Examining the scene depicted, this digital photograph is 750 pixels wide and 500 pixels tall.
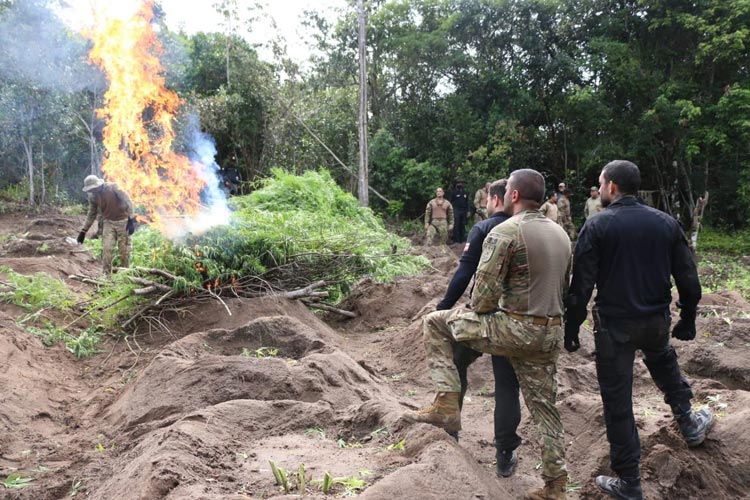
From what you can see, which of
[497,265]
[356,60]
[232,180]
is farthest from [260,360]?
[356,60]

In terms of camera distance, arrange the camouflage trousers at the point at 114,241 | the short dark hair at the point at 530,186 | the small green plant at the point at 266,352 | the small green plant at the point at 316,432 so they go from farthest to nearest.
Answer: the camouflage trousers at the point at 114,241
the small green plant at the point at 266,352
the small green plant at the point at 316,432
the short dark hair at the point at 530,186

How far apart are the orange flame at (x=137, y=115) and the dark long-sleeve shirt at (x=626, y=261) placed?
287 inches

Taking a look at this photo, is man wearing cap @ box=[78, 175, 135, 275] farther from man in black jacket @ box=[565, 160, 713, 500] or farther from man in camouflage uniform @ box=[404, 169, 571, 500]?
man in black jacket @ box=[565, 160, 713, 500]

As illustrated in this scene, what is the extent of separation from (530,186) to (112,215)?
355 inches

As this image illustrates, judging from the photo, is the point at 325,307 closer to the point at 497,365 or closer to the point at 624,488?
the point at 497,365

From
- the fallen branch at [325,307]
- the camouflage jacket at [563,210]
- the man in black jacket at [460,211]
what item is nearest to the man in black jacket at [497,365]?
the fallen branch at [325,307]

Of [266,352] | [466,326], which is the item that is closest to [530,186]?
[466,326]

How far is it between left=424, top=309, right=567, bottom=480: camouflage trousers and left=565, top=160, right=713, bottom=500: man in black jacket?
0.38m

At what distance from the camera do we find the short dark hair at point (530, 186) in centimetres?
405

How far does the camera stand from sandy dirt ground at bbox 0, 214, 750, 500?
3.79m

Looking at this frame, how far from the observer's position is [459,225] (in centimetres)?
2044

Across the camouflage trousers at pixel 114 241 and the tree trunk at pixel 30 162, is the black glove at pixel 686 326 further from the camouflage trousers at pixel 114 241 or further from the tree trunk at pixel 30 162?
the tree trunk at pixel 30 162

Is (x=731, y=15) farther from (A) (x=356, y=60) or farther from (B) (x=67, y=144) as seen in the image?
(B) (x=67, y=144)

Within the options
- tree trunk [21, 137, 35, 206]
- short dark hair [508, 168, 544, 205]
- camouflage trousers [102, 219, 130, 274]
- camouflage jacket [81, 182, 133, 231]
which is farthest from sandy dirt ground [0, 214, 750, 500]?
tree trunk [21, 137, 35, 206]
